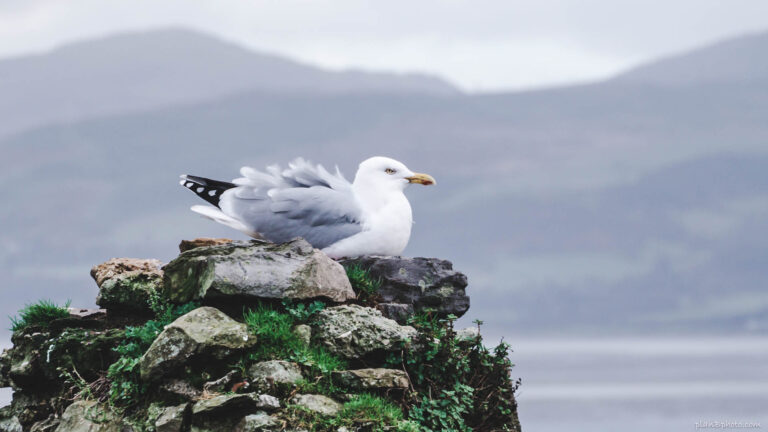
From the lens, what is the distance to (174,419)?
8.78m

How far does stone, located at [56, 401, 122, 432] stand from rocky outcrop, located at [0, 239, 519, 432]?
2 centimetres

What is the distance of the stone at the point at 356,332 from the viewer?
372 inches

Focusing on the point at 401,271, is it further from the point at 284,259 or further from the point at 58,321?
the point at 58,321

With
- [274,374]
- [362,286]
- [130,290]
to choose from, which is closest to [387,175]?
[362,286]

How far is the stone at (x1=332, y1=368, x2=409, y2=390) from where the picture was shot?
29.9ft

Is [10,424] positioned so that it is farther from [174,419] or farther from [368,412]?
[368,412]

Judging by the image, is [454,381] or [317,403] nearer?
[317,403]

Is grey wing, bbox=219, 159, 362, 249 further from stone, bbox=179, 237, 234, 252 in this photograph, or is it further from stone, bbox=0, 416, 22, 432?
stone, bbox=0, 416, 22, 432

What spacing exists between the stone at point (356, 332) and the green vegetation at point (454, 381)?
0.59 ft

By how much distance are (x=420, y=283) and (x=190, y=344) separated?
3137 millimetres

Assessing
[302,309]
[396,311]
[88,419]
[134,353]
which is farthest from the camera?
[396,311]

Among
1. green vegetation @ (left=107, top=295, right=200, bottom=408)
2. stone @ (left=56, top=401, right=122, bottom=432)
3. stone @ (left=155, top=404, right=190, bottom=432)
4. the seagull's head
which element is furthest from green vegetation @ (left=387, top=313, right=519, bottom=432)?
stone @ (left=56, top=401, right=122, bottom=432)

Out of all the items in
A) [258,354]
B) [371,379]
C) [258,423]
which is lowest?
[258,423]

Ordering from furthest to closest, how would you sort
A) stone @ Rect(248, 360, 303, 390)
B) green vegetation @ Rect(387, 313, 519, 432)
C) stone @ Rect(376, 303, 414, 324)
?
1. stone @ Rect(376, 303, 414, 324)
2. green vegetation @ Rect(387, 313, 519, 432)
3. stone @ Rect(248, 360, 303, 390)
